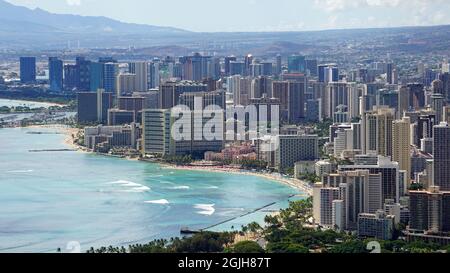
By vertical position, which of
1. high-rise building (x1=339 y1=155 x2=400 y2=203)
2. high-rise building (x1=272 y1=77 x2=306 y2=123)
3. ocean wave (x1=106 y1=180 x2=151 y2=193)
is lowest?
ocean wave (x1=106 y1=180 x2=151 y2=193)

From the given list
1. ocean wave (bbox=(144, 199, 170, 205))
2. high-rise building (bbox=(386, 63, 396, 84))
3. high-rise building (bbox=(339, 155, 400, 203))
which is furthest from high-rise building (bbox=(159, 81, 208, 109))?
high-rise building (bbox=(339, 155, 400, 203))

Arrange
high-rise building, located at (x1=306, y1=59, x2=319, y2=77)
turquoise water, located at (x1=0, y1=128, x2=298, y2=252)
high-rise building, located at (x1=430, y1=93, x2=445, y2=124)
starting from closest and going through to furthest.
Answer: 1. turquoise water, located at (x1=0, y1=128, x2=298, y2=252)
2. high-rise building, located at (x1=430, y1=93, x2=445, y2=124)
3. high-rise building, located at (x1=306, y1=59, x2=319, y2=77)

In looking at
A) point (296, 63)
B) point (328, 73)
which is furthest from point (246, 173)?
point (296, 63)

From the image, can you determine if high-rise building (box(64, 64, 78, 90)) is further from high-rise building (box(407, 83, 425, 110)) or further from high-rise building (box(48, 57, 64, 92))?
high-rise building (box(407, 83, 425, 110))

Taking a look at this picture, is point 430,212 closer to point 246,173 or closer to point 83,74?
point 246,173

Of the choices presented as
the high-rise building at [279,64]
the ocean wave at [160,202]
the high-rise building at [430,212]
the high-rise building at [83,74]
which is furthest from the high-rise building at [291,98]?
the high-rise building at [430,212]

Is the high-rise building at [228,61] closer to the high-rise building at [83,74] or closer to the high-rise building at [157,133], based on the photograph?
the high-rise building at [83,74]
